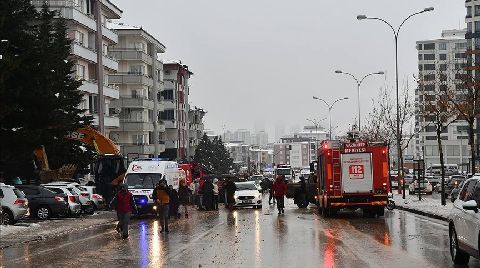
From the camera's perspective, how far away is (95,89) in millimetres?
69688

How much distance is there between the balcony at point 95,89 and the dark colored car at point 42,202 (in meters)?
28.6

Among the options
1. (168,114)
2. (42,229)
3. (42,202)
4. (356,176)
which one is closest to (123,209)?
(42,229)

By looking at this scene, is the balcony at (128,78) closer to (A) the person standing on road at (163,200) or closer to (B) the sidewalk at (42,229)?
(B) the sidewalk at (42,229)

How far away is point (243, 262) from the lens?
54.6 ft

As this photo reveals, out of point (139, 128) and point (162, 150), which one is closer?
point (139, 128)

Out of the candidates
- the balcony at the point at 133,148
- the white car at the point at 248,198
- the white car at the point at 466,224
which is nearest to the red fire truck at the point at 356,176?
the white car at the point at 248,198

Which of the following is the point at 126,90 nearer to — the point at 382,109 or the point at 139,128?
the point at 139,128

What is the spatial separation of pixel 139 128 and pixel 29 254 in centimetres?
6958

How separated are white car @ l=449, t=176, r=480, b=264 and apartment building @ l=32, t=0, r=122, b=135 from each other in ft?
157

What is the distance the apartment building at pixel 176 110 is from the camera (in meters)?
112

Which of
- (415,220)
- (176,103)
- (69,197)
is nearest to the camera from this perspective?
(415,220)

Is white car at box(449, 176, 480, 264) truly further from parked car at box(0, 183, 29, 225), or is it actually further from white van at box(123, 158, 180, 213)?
white van at box(123, 158, 180, 213)

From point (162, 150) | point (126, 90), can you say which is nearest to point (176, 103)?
point (162, 150)

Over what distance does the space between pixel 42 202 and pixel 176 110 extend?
7961cm
